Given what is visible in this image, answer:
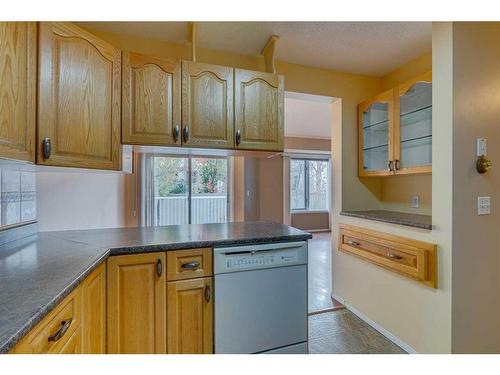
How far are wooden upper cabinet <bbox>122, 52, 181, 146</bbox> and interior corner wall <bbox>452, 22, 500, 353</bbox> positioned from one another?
1.77m

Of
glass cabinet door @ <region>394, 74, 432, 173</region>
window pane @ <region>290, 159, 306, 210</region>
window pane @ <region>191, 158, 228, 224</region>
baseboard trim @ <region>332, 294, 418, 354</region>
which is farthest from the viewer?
window pane @ <region>290, 159, 306, 210</region>

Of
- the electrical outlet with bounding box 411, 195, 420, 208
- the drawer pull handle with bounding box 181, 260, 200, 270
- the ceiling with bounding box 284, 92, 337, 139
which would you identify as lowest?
the drawer pull handle with bounding box 181, 260, 200, 270

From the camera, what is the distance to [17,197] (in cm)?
157

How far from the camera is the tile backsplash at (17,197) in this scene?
1436mm

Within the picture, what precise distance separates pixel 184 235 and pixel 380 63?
92.6 inches

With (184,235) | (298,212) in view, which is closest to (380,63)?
(184,235)

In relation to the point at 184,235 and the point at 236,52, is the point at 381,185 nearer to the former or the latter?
the point at 236,52

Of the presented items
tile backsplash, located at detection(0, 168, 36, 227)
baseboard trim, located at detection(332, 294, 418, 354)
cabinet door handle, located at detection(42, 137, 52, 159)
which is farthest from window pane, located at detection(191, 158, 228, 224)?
cabinet door handle, located at detection(42, 137, 52, 159)

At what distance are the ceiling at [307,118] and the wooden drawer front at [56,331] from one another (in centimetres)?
319

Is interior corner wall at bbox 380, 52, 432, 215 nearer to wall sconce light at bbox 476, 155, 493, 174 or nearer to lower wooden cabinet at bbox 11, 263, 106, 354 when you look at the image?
wall sconce light at bbox 476, 155, 493, 174

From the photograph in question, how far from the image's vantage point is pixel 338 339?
2.09m

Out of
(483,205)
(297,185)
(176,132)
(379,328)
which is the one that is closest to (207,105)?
(176,132)

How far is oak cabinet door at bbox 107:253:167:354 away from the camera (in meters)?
1.36

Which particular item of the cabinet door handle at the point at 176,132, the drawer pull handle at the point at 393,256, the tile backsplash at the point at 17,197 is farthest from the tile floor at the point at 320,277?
the tile backsplash at the point at 17,197
